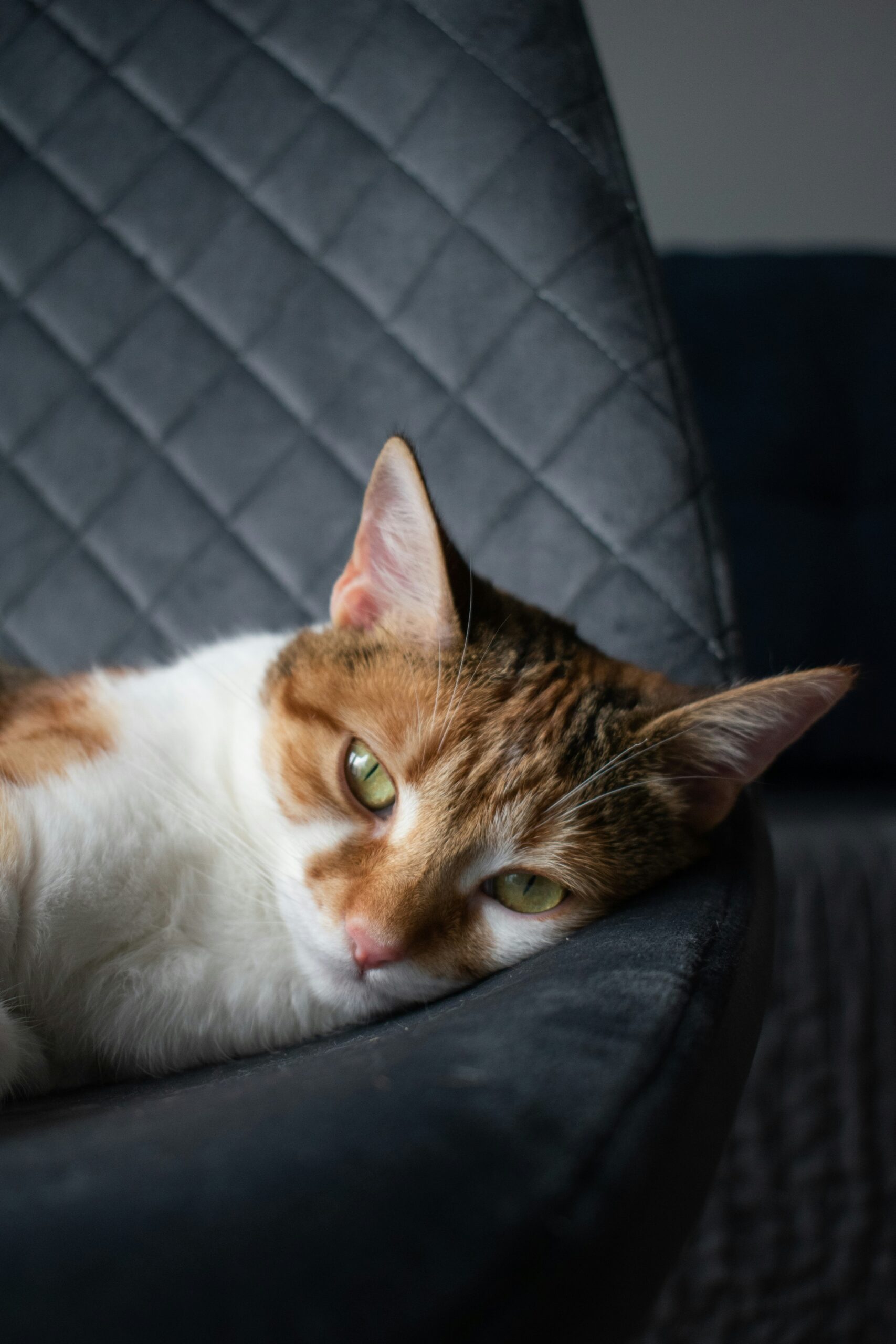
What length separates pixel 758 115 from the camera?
227 cm

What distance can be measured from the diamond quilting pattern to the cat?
10.9 inches

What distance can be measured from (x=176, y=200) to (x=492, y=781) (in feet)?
3.50

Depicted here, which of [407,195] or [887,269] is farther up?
[887,269]

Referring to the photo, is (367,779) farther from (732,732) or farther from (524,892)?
(732,732)

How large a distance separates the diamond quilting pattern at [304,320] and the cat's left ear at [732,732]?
0.78 ft

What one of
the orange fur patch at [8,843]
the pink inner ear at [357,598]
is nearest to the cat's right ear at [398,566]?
the pink inner ear at [357,598]

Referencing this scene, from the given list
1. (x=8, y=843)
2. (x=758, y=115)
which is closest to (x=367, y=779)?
(x=8, y=843)

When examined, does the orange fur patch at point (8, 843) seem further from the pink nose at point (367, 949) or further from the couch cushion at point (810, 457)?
the couch cushion at point (810, 457)

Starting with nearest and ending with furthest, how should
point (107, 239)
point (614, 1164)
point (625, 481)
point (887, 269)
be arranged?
point (614, 1164)
point (625, 481)
point (107, 239)
point (887, 269)

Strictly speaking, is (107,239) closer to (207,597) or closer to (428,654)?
(207,597)

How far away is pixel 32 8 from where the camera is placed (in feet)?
4.70

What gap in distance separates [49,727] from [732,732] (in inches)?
24.9

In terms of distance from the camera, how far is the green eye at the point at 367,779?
86cm

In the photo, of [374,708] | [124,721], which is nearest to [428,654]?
[374,708]
